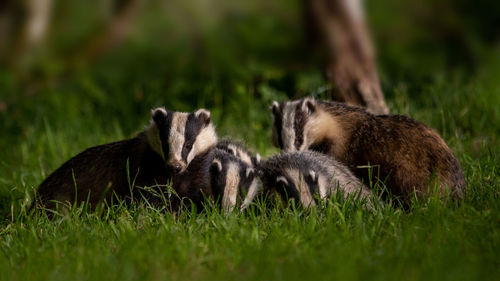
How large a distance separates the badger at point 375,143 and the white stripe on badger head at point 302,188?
19.3 inches

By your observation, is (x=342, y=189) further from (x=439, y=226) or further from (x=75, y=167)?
(x=75, y=167)

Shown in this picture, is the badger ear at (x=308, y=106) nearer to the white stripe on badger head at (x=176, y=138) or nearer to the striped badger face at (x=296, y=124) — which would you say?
the striped badger face at (x=296, y=124)

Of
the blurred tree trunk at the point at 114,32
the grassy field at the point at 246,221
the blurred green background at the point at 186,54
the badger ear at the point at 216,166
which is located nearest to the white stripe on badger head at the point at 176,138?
the badger ear at the point at 216,166

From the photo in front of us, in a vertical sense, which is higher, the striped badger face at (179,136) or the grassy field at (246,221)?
the striped badger face at (179,136)

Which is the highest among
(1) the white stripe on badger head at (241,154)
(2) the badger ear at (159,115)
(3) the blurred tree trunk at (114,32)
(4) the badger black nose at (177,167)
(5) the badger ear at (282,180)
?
(3) the blurred tree trunk at (114,32)

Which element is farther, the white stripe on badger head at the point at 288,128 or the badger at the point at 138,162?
the white stripe on badger head at the point at 288,128

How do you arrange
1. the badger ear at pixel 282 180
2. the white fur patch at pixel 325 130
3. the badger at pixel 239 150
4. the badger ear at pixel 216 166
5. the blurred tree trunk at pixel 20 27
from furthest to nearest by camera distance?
the blurred tree trunk at pixel 20 27 → the white fur patch at pixel 325 130 → the badger at pixel 239 150 → the badger ear at pixel 216 166 → the badger ear at pixel 282 180

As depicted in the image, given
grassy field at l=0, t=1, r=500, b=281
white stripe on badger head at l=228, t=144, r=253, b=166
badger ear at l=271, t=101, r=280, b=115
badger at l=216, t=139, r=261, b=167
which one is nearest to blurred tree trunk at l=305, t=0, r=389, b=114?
grassy field at l=0, t=1, r=500, b=281

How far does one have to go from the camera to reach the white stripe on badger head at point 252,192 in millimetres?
4898

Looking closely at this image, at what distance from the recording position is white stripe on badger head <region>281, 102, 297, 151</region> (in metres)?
5.72

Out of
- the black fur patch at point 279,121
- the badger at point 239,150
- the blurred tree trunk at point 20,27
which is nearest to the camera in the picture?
the badger at point 239,150

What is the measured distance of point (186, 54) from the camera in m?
13.3

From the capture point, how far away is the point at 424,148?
513 cm

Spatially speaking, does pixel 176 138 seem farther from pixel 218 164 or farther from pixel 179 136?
pixel 218 164
